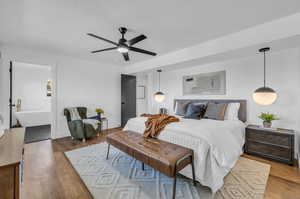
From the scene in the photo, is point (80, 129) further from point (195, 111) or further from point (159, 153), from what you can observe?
point (195, 111)

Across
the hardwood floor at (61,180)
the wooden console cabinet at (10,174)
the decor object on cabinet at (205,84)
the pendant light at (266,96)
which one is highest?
the decor object on cabinet at (205,84)

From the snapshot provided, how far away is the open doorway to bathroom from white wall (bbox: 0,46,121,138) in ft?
6.30

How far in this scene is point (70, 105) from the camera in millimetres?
4324

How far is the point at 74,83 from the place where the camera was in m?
4.38

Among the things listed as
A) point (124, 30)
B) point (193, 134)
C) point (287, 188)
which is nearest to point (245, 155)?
point (287, 188)

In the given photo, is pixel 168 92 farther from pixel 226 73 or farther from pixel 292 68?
pixel 292 68

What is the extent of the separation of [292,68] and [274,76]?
0.97ft

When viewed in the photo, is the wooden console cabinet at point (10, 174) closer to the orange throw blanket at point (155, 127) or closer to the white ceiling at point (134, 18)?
the orange throw blanket at point (155, 127)

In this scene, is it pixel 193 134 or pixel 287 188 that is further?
pixel 193 134

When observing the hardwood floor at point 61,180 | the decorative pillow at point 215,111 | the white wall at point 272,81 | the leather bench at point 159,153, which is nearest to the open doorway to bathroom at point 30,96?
the hardwood floor at point 61,180

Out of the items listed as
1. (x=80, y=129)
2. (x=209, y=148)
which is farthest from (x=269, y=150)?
(x=80, y=129)

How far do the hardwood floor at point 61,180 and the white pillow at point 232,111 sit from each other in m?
0.86

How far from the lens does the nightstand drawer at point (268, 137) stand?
2.50 metres

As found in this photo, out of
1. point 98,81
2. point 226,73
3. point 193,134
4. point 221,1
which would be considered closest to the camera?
point 221,1
